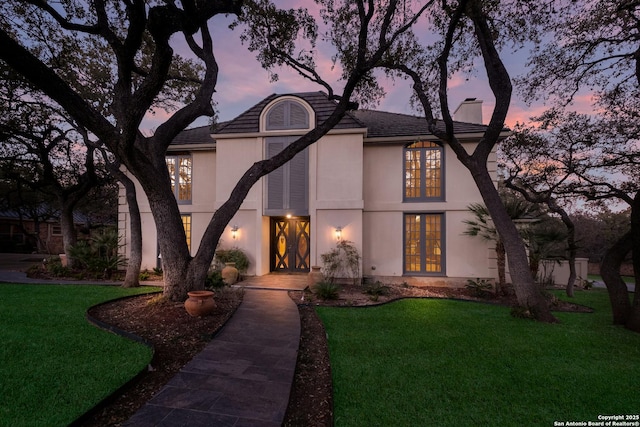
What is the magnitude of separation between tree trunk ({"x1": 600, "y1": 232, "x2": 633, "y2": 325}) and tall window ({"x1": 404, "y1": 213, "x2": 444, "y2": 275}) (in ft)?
16.0

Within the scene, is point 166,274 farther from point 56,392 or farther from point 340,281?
point 340,281

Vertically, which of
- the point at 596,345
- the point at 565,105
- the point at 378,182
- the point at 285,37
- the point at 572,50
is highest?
the point at 285,37

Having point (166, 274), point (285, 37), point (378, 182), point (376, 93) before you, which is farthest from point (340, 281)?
point (285, 37)

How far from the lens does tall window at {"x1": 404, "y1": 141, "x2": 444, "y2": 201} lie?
37.5 ft

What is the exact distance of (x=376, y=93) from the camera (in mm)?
9812

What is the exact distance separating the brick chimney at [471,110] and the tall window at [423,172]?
286cm

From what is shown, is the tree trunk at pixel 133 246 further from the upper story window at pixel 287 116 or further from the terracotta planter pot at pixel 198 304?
the upper story window at pixel 287 116

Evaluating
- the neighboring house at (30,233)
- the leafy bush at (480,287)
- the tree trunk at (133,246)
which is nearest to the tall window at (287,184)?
the tree trunk at (133,246)

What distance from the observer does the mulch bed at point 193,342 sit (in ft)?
10.4

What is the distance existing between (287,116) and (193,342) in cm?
905

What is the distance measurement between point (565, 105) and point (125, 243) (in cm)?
1779

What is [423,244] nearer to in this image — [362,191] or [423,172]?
[423,172]

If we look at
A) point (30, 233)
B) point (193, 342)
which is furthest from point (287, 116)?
point (30, 233)

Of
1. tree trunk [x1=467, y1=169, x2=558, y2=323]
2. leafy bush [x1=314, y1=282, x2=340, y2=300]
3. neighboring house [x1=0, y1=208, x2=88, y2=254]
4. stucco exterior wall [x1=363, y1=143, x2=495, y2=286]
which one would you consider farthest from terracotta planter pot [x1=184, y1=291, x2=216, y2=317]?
neighboring house [x1=0, y1=208, x2=88, y2=254]
